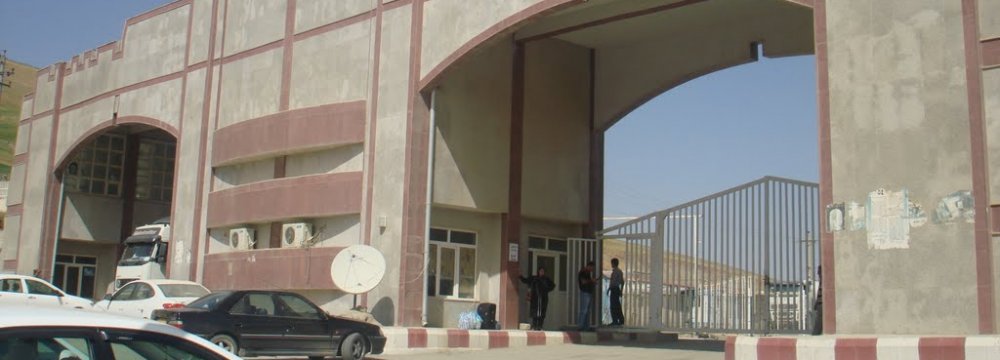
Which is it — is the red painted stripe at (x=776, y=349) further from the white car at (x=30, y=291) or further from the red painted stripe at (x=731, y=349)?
the white car at (x=30, y=291)

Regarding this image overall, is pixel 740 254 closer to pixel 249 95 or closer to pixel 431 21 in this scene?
pixel 431 21

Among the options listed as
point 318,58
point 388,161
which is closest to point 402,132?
point 388,161

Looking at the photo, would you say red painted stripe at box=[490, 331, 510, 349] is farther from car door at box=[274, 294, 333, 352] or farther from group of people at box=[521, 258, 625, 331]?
car door at box=[274, 294, 333, 352]

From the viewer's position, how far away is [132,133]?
40.0 meters

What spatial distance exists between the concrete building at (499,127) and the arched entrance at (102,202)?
4777 mm

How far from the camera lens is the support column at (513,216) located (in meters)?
25.4

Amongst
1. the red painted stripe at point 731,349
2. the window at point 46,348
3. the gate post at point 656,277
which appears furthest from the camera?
the gate post at point 656,277

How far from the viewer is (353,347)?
658 inches

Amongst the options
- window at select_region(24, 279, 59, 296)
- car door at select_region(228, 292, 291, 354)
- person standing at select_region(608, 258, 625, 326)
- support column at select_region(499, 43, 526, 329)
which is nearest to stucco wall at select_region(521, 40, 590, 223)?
support column at select_region(499, 43, 526, 329)

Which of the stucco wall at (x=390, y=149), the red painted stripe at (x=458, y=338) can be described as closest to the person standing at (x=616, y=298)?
the red painted stripe at (x=458, y=338)

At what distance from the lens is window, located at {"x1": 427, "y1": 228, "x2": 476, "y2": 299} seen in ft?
81.2

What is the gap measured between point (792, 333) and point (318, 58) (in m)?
13.8

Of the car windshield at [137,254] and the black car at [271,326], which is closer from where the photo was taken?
the black car at [271,326]

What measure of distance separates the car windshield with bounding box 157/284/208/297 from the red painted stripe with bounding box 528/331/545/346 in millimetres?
7170
